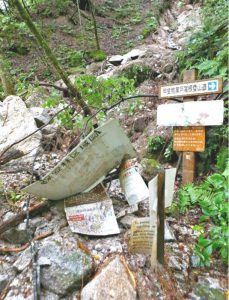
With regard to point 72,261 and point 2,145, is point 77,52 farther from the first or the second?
point 72,261

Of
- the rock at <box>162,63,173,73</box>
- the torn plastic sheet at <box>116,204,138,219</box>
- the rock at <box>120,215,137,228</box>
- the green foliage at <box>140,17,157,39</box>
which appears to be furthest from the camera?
the green foliage at <box>140,17,157,39</box>

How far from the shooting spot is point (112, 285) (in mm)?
2152

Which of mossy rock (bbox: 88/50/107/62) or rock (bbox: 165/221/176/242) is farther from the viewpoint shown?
mossy rock (bbox: 88/50/107/62)

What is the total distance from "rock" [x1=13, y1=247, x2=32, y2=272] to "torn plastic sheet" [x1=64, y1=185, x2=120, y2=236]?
1.49ft


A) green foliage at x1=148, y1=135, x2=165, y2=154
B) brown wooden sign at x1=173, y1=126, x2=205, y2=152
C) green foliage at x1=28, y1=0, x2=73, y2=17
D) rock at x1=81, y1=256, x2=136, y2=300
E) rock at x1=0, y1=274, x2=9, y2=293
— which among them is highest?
green foliage at x1=28, y1=0, x2=73, y2=17

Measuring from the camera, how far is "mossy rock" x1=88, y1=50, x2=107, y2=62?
984 cm

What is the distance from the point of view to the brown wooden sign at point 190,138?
380 centimetres

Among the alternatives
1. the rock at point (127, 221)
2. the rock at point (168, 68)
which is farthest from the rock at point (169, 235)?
the rock at point (168, 68)

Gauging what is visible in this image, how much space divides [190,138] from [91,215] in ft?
5.99

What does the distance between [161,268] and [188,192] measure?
1187mm

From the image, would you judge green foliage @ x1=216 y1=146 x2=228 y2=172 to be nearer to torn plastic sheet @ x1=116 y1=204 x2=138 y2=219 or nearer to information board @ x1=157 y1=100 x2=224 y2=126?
information board @ x1=157 y1=100 x2=224 y2=126

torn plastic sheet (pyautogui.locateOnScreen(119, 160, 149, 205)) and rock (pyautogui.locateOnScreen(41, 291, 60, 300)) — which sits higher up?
torn plastic sheet (pyautogui.locateOnScreen(119, 160, 149, 205))

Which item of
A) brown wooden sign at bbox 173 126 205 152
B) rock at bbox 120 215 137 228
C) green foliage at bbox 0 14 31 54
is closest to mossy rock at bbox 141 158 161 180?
brown wooden sign at bbox 173 126 205 152

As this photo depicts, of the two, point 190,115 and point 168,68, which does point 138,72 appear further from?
point 190,115
